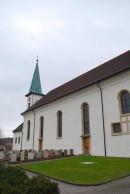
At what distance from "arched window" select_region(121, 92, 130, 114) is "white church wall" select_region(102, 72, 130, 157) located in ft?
1.43

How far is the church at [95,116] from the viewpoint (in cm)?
1641

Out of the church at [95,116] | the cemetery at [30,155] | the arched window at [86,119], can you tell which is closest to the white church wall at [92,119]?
the church at [95,116]

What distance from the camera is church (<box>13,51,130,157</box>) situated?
16406 mm

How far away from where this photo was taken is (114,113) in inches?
667

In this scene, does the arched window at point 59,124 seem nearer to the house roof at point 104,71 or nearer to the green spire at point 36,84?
the house roof at point 104,71

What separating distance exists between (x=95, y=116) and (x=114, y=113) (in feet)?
7.64

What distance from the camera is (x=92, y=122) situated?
18.9 meters

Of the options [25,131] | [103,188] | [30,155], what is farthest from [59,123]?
[103,188]

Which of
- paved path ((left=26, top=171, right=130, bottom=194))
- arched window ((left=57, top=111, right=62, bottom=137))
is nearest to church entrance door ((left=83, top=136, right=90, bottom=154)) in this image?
arched window ((left=57, top=111, right=62, bottom=137))

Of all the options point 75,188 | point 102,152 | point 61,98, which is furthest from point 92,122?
point 75,188

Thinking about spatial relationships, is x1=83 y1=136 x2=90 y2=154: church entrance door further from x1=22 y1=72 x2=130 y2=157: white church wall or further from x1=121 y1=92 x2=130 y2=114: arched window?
x1=121 y1=92 x2=130 y2=114: arched window

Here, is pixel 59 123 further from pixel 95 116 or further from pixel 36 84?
pixel 36 84

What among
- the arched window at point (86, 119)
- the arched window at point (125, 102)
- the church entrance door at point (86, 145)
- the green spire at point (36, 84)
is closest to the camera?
the arched window at point (125, 102)

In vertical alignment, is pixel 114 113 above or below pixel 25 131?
above
